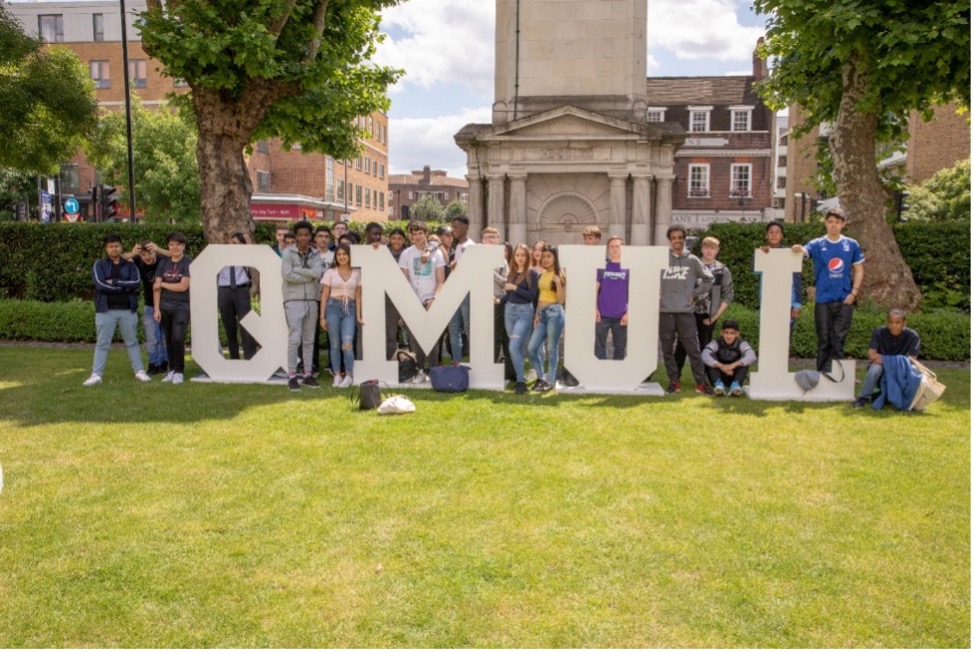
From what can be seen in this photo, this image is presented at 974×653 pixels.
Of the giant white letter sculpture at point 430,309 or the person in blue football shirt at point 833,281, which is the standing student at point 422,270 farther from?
the person in blue football shirt at point 833,281

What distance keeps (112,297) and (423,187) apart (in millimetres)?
125997

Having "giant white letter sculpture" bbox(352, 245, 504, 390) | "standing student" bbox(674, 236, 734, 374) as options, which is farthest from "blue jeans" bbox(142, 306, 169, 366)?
"standing student" bbox(674, 236, 734, 374)

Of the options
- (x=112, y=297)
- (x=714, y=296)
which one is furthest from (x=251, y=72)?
(x=714, y=296)

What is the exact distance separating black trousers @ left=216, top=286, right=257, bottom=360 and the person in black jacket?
4.00ft

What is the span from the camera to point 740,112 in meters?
58.7

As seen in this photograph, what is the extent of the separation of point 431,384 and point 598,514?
17.2ft

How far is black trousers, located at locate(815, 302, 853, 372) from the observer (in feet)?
34.6

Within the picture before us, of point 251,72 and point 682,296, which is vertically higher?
→ point 251,72

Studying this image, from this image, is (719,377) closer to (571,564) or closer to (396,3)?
(571,564)

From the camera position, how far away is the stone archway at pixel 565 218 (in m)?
19.1

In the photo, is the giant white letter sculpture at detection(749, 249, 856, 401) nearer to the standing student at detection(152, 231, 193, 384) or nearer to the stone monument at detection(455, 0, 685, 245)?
the standing student at detection(152, 231, 193, 384)

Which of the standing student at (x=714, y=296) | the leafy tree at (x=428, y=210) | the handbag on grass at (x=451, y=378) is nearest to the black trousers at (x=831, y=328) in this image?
the standing student at (x=714, y=296)

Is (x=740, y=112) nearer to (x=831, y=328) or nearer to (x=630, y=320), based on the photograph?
(x=831, y=328)

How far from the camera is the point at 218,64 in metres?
13.7
